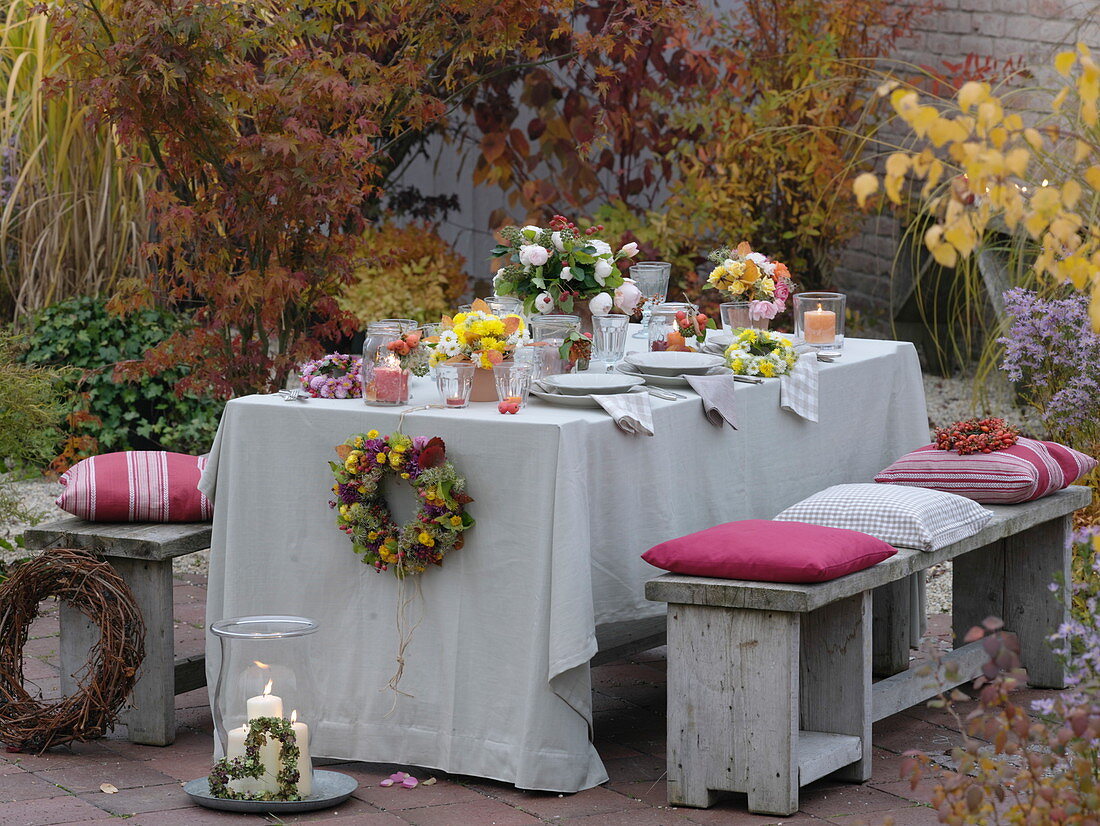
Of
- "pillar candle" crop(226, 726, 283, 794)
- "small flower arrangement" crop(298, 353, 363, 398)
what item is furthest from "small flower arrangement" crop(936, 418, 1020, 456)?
"pillar candle" crop(226, 726, 283, 794)

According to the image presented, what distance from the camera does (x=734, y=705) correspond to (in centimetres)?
312

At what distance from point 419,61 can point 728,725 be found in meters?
2.79

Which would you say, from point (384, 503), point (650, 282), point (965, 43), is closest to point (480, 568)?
point (384, 503)

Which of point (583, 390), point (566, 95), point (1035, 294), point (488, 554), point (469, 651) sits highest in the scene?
point (566, 95)

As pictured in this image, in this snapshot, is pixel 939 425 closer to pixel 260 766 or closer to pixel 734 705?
pixel 734 705

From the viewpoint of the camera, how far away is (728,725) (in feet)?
10.3

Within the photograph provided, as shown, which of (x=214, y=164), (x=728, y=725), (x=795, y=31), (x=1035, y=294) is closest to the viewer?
(x=728, y=725)

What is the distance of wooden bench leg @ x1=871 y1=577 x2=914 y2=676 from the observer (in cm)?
421

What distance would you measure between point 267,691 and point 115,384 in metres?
3.64

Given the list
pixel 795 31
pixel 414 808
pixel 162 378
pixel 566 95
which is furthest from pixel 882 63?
pixel 414 808

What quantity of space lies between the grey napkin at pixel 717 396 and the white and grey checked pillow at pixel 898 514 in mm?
265

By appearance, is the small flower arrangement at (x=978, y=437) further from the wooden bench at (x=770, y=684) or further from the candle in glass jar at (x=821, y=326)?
the candle in glass jar at (x=821, y=326)

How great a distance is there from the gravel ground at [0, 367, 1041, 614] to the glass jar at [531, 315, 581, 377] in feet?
6.04

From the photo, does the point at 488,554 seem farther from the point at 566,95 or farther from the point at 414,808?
the point at 566,95
